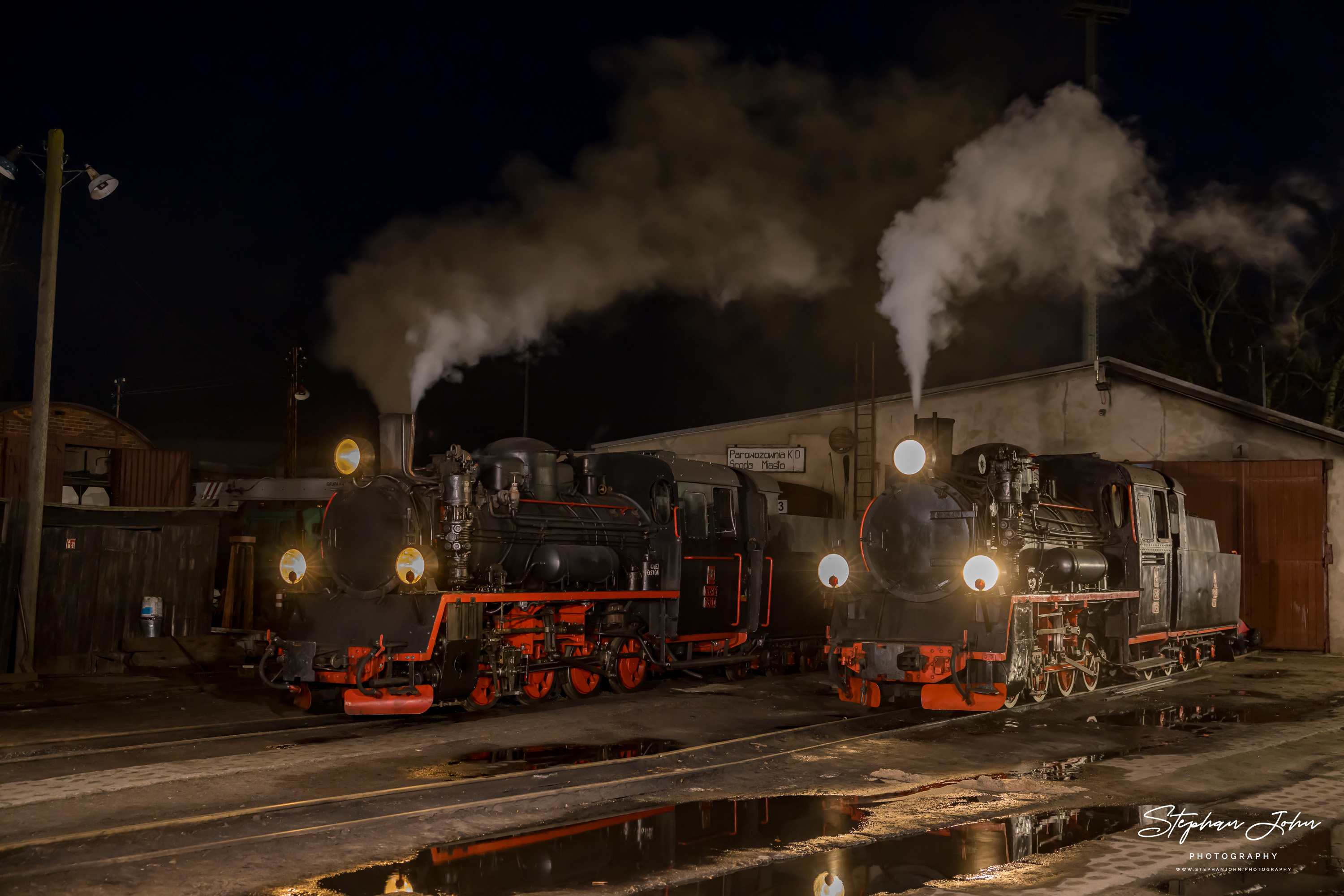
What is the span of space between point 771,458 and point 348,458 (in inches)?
538

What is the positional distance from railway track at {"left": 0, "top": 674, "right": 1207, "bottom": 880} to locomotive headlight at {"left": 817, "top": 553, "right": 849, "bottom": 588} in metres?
2.08

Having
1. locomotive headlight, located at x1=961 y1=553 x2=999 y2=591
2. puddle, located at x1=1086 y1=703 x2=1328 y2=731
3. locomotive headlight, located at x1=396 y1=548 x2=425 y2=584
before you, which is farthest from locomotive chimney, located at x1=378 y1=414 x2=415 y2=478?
puddle, located at x1=1086 y1=703 x2=1328 y2=731

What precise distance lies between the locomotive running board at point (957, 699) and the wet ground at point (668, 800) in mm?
148

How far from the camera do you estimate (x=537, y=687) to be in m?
11.6

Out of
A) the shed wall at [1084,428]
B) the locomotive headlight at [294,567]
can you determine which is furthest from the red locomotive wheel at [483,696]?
the shed wall at [1084,428]

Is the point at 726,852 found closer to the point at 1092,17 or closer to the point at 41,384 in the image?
the point at 41,384

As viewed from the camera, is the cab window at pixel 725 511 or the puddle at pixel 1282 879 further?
the cab window at pixel 725 511

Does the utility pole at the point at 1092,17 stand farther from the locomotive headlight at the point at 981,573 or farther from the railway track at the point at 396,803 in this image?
the railway track at the point at 396,803

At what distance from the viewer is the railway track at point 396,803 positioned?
5.72 metres

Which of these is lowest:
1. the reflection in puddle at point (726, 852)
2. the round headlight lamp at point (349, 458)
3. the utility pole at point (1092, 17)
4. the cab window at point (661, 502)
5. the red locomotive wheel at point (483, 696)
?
the reflection in puddle at point (726, 852)

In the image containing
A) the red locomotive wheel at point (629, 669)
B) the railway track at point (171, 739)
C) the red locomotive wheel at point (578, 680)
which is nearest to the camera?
the railway track at point (171, 739)

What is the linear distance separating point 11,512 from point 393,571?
20.2 ft

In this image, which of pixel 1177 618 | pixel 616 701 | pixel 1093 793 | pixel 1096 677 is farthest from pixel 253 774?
pixel 1177 618

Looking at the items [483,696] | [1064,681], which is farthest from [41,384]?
[1064,681]
